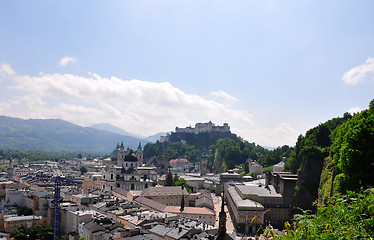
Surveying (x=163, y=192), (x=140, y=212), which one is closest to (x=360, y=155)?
(x=140, y=212)

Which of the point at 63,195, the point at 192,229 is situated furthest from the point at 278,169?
the point at 63,195

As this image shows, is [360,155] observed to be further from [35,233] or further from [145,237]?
[35,233]

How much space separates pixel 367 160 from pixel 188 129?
489 feet

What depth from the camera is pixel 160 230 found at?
40344 millimetres

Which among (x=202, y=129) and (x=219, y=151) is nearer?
(x=219, y=151)

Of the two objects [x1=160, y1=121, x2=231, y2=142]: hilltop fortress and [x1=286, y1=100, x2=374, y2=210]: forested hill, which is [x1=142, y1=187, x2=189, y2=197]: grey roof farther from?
[x1=160, y1=121, x2=231, y2=142]: hilltop fortress

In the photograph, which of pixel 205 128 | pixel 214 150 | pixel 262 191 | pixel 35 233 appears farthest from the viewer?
pixel 205 128

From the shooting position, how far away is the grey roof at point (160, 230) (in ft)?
128

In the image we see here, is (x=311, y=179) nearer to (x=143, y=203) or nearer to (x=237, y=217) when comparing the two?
(x=237, y=217)

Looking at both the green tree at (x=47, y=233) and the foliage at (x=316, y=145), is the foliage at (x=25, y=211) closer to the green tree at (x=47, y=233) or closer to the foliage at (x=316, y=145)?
the green tree at (x=47, y=233)

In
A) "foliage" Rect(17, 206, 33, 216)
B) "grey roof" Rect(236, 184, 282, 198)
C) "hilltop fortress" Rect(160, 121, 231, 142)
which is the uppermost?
"hilltop fortress" Rect(160, 121, 231, 142)

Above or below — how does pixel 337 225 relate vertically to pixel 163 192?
above

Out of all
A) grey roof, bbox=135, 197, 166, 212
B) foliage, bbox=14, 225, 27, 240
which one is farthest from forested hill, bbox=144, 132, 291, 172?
foliage, bbox=14, 225, 27, 240

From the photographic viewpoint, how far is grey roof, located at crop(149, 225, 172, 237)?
39.1 m
